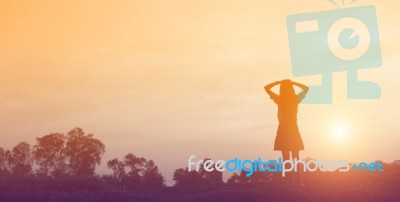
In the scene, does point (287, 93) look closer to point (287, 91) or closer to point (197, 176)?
point (287, 91)

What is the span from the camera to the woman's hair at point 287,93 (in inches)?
992

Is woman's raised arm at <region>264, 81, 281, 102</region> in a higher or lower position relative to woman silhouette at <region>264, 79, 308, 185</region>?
higher

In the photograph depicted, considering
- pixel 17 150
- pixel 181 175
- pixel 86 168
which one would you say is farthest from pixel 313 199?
pixel 17 150

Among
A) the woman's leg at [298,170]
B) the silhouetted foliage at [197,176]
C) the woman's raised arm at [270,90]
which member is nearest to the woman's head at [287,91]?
the woman's raised arm at [270,90]

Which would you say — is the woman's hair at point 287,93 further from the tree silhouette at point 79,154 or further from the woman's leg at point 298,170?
the tree silhouette at point 79,154

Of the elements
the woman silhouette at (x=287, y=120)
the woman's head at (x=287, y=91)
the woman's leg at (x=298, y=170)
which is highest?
the woman's head at (x=287, y=91)

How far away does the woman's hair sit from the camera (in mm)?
25203

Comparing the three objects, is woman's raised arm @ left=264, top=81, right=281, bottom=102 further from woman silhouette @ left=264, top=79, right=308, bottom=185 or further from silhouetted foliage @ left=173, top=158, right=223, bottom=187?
silhouetted foliage @ left=173, top=158, right=223, bottom=187

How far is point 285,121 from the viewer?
25.5m

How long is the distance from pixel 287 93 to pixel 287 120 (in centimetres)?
128

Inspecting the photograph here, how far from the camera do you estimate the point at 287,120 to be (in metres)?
25.5

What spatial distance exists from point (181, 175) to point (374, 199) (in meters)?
29.7

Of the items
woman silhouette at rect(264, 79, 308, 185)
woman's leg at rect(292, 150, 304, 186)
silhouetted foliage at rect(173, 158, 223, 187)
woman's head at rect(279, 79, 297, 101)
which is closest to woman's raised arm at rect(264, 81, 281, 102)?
woman silhouette at rect(264, 79, 308, 185)

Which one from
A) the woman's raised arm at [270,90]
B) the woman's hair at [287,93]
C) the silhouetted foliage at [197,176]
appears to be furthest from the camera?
the silhouetted foliage at [197,176]
